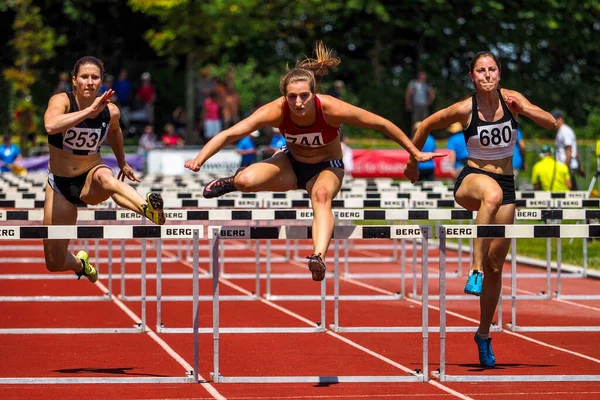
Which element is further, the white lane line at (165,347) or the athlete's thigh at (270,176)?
the athlete's thigh at (270,176)

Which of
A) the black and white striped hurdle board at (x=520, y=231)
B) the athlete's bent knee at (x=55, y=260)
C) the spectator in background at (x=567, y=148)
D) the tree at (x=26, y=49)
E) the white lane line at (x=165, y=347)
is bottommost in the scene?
the white lane line at (x=165, y=347)

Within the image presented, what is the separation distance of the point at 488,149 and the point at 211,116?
2287 centimetres

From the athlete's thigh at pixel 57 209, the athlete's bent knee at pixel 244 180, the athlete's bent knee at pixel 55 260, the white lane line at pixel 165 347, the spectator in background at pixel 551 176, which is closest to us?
the white lane line at pixel 165 347

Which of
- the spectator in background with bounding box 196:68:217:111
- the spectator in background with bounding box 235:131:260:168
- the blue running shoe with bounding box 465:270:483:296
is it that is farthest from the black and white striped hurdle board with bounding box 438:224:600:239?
the spectator in background with bounding box 196:68:217:111

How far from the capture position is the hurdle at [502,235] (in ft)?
25.8

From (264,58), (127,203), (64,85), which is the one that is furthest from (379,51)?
(127,203)

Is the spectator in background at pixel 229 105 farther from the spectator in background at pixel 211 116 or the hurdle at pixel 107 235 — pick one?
the hurdle at pixel 107 235

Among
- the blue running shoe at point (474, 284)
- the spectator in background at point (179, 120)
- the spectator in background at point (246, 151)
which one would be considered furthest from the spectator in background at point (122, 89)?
the blue running shoe at point (474, 284)

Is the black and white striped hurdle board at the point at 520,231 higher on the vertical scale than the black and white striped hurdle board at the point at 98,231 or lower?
higher

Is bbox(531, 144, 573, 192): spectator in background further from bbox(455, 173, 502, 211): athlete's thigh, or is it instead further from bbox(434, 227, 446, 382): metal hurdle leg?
bbox(434, 227, 446, 382): metal hurdle leg

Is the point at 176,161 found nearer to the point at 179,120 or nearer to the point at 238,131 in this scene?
the point at 179,120

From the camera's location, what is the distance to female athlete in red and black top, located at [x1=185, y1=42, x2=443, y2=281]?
819cm

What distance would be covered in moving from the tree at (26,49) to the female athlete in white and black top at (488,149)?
2599 centimetres

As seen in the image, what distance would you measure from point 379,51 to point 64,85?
428 inches
